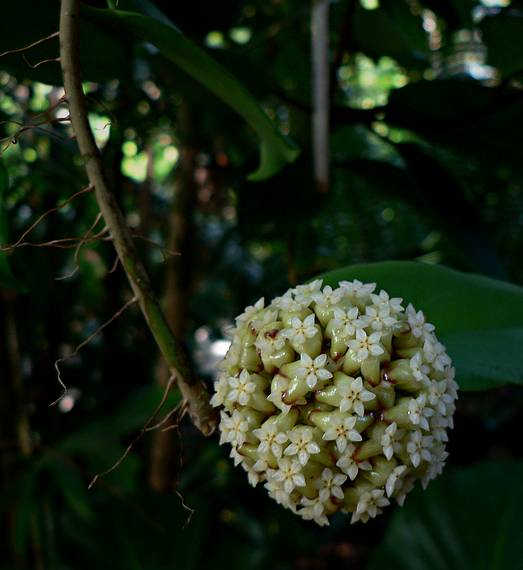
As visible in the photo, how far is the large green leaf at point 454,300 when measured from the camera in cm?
60

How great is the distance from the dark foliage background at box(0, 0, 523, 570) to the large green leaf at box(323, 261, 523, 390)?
0.23 metres

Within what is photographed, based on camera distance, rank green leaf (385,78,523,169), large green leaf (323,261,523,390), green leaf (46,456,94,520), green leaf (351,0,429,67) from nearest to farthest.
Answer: large green leaf (323,261,523,390) → green leaf (385,78,523,169) → green leaf (351,0,429,67) → green leaf (46,456,94,520)

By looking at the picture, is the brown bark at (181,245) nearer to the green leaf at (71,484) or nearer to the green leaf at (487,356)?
the green leaf at (71,484)

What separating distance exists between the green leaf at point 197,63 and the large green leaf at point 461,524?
2.80ft

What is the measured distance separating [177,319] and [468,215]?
0.57 meters

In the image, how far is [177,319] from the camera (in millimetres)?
1312

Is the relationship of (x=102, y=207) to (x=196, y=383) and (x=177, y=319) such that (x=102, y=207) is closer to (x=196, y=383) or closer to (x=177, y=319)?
(x=196, y=383)

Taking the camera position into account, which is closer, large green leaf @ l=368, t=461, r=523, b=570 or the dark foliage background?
the dark foliage background

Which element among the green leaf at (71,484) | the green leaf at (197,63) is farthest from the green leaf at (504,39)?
the green leaf at (71,484)

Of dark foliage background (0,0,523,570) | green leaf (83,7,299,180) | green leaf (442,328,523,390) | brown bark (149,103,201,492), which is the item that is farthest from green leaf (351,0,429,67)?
green leaf (442,328,523,390)

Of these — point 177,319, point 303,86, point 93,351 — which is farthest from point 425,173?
point 93,351

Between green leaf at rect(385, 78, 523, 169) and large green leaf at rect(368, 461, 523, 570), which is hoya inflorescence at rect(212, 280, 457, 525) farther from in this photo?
large green leaf at rect(368, 461, 523, 570)

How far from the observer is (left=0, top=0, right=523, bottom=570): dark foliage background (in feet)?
3.21

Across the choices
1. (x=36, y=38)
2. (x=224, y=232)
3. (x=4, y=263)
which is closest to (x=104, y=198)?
(x=4, y=263)
